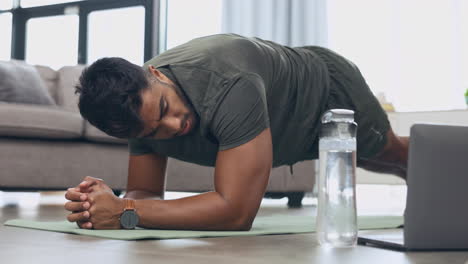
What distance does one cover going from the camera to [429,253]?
1.22m

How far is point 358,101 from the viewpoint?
1965 mm

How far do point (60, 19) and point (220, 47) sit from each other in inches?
193

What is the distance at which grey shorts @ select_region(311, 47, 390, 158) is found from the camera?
1.93m

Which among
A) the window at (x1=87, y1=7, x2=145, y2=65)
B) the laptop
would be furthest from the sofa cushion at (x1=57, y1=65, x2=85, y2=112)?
the laptop

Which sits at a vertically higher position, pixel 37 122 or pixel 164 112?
pixel 164 112

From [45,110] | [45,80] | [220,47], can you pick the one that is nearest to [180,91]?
[220,47]

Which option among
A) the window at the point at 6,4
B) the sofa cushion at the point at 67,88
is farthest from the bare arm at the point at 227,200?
the window at the point at 6,4

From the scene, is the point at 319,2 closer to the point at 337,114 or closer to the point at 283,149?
the point at 283,149

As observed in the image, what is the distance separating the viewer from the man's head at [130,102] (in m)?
1.42

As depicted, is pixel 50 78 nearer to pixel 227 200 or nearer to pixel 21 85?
pixel 21 85

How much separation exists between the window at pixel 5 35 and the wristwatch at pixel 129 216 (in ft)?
17.4

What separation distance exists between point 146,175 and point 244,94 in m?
0.48

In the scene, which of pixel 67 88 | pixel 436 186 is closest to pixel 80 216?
pixel 436 186

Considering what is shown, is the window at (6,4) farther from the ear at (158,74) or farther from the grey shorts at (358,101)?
the ear at (158,74)
